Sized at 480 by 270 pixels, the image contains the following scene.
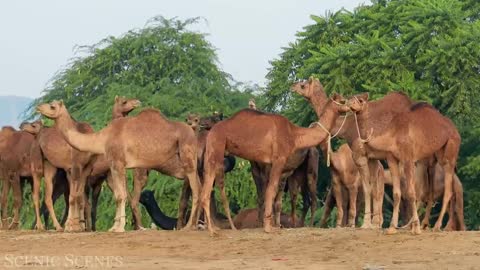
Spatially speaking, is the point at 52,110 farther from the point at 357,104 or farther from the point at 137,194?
the point at 357,104

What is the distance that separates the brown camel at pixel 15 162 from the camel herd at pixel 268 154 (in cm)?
3

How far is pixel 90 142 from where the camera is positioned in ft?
57.9

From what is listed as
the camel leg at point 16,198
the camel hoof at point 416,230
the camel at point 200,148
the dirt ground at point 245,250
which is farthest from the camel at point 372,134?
the camel leg at point 16,198

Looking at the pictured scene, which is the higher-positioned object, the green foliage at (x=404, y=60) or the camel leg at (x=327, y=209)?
the green foliage at (x=404, y=60)

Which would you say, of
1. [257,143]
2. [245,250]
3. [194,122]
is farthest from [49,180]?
[245,250]

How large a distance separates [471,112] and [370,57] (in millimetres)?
3084

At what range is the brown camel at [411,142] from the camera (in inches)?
613

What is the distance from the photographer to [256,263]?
1309 cm

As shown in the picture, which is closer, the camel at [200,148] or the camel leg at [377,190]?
the camel leg at [377,190]

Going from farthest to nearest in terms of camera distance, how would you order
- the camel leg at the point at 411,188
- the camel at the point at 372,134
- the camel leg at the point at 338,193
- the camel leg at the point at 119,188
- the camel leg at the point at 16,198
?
1. the camel leg at the point at 16,198
2. the camel leg at the point at 338,193
3. the camel leg at the point at 119,188
4. the camel at the point at 372,134
5. the camel leg at the point at 411,188

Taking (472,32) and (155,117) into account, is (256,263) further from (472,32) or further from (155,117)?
(472,32)

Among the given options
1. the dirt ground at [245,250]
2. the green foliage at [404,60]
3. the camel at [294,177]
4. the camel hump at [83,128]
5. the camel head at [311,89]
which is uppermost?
the green foliage at [404,60]

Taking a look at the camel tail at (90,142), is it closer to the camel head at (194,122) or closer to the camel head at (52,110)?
the camel head at (52,110)

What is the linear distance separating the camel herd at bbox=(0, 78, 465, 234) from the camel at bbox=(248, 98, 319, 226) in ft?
0.08
